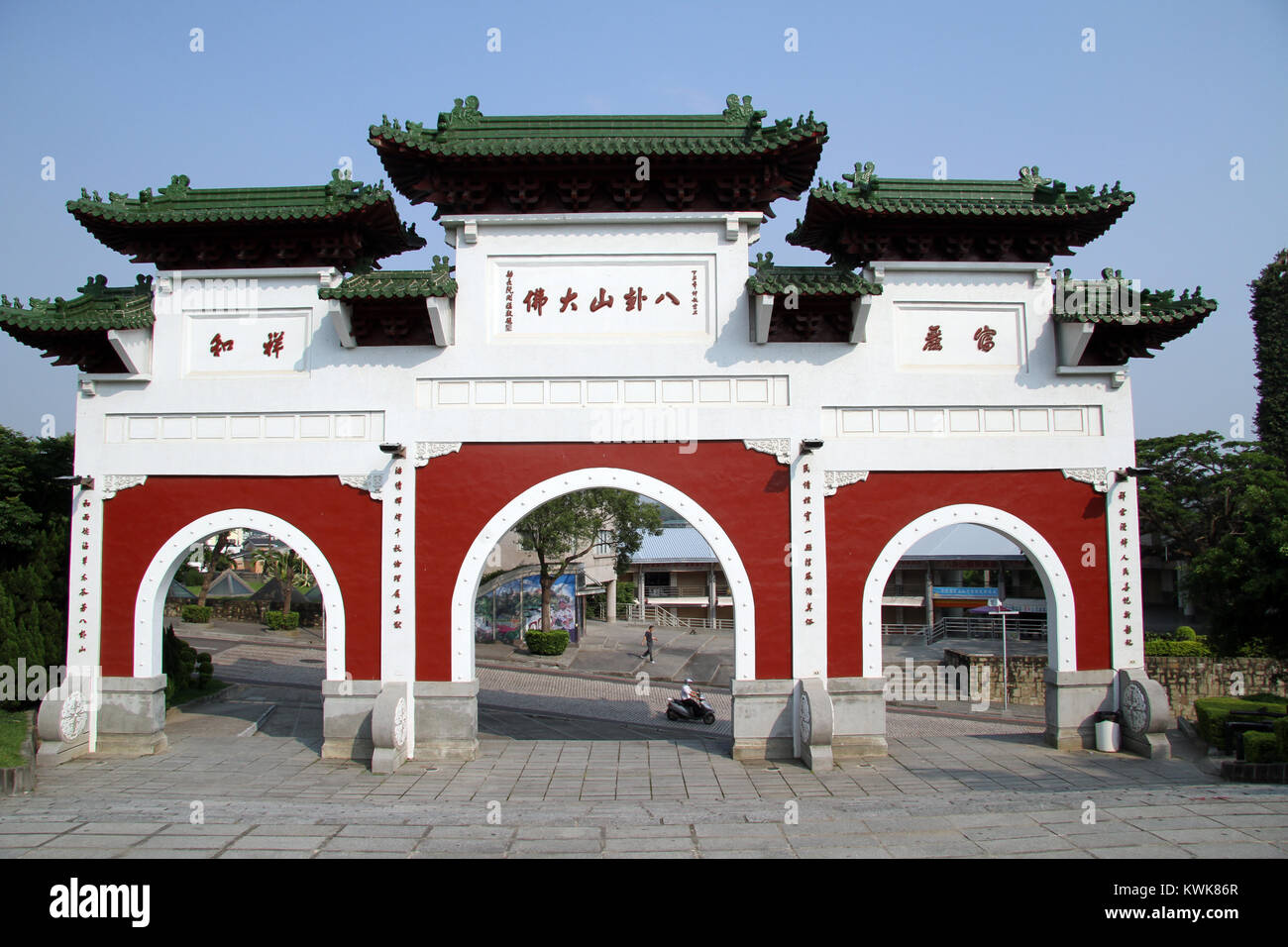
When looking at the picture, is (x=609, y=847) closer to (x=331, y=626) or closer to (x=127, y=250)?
(x=331, y=626)

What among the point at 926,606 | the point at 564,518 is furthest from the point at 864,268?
the point at 926,606

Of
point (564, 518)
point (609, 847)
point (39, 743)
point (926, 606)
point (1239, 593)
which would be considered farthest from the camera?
point (926, 606)

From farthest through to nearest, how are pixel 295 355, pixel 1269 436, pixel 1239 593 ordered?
pixel 1269 436
pixel 1239 593
pixel 295 355

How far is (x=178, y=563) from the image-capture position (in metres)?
11.2

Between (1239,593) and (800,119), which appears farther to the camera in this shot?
(1239,593)

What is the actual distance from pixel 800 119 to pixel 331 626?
29.4 ft

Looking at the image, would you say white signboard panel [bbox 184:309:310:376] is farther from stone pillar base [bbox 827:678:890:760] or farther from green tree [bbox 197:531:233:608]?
green tree [bbox 197:531:233:608]

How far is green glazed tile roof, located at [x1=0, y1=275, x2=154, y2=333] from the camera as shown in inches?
422

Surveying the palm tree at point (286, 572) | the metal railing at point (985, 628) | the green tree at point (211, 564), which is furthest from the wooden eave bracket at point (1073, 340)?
the green tree at point (211, 564)

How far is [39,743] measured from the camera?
10.5 meters

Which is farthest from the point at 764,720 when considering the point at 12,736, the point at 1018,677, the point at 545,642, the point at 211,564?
the point at 211,564

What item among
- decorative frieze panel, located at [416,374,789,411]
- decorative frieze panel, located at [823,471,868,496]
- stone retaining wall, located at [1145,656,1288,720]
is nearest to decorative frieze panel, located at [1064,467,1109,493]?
decorative frieze panel, located at [823,471,868,496]

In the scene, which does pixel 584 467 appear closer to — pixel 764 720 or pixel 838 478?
pixel 838 478

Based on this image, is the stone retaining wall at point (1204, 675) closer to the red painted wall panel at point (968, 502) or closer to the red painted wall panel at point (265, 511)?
the red painted wall panel at point (968, 502)
